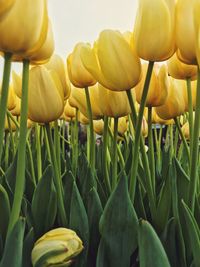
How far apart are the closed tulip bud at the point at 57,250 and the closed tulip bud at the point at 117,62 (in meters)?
0.17

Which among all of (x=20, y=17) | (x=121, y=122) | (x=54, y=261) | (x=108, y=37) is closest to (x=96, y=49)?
(x=108, y=37)

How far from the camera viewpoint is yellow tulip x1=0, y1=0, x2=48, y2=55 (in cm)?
36

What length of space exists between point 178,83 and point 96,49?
189mm

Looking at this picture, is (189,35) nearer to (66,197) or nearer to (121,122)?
(66,197)

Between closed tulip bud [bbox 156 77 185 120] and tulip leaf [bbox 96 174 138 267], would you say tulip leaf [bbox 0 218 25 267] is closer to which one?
tulip leaf [bbox 96 174 138 267]

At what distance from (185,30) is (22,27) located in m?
0.16

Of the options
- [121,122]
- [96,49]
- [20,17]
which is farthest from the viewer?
[121,122]

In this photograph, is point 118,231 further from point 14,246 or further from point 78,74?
point 78,74

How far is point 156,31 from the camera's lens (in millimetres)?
412

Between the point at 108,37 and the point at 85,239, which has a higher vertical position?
the point at 108,37

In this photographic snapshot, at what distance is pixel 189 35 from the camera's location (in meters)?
0.41

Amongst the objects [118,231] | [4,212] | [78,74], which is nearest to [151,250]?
[118,231]

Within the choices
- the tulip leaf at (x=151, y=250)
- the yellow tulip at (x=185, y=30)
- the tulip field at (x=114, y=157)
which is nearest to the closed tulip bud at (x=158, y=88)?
the tulip field at (x=114, y=157)

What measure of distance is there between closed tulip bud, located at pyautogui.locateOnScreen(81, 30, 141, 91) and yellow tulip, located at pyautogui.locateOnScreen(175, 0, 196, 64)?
0.17 ft
